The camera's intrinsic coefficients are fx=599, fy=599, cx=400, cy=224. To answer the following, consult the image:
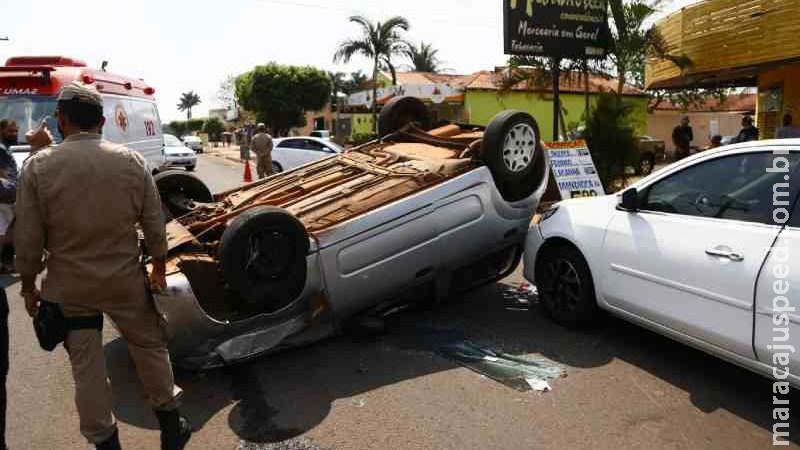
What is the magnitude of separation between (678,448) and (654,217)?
153cm

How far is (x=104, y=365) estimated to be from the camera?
2.78 m

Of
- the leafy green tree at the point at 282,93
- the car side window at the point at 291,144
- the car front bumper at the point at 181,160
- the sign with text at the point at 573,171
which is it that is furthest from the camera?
the leafy green tree at the point at 282,93

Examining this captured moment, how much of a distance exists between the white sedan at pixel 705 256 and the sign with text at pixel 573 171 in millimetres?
4258

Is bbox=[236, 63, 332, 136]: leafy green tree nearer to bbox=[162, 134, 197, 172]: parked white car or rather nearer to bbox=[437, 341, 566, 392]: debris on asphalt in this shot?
bbox=[162, 134, 197, 172]: parked white car

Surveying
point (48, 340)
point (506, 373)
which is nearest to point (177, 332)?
point (48, 340)

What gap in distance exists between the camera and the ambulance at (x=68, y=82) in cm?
891

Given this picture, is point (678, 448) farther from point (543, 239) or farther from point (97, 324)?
point (97, 324)

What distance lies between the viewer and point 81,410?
2691mm

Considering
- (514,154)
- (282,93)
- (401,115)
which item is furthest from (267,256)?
(282,93)

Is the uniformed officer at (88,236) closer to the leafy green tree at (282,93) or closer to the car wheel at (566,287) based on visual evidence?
the car wheel at (566,287)

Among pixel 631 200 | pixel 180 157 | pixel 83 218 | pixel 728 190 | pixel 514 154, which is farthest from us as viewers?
pixel 180 157

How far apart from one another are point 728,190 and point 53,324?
3701 millimetres

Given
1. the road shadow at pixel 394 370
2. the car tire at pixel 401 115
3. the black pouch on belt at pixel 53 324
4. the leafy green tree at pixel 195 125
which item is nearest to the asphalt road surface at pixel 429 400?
the road shadow at pixel 394 370

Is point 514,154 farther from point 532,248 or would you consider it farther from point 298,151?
point 298,151
